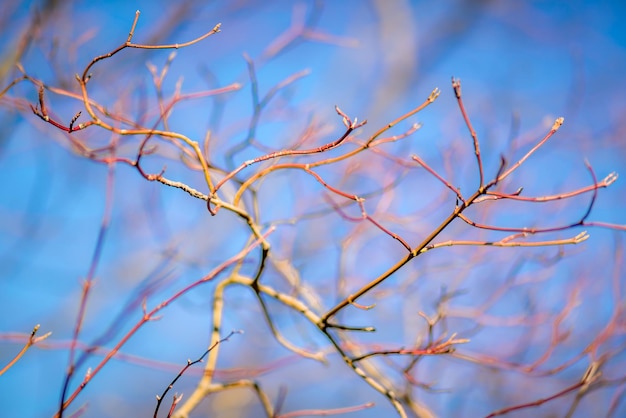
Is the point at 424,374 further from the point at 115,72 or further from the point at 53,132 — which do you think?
the point at 115,72

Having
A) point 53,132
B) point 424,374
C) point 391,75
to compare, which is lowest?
point 424,374

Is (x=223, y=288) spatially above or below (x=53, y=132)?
below

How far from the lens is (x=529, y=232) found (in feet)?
3.60

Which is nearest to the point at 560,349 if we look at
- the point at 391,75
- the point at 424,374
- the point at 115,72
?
the point at 424,374

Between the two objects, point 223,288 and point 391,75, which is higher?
point 391,75

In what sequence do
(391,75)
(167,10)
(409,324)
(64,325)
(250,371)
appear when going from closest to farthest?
(250,371) < (409,324) < (167,10) < (64,325) < (391,75)

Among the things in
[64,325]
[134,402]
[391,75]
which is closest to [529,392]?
[391,75]

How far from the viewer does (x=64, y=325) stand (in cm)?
439

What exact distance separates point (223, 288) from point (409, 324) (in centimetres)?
144

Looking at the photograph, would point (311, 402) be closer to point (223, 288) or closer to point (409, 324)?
point (409, 324)

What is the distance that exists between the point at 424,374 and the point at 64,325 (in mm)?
3517

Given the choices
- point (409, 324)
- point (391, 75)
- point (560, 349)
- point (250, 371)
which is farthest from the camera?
point (391, 75)

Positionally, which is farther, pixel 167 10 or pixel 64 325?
pixel 64 325

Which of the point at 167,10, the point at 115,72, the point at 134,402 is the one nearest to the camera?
the point at 115,72
